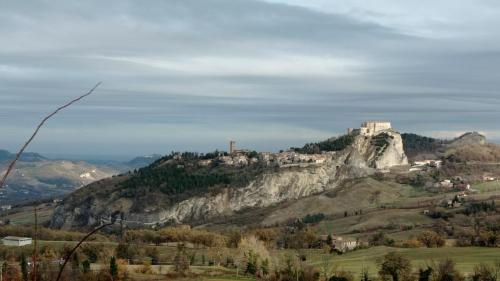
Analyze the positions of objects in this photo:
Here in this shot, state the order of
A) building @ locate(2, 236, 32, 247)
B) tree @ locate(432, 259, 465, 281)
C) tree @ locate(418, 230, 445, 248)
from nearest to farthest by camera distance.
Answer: tree @ locate(432, 259, 465, 281) → tree @ locate(418, 230, 445, 248) → building @ locate(2, 236, 32, 247)

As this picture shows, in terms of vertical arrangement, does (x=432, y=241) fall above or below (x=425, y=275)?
below

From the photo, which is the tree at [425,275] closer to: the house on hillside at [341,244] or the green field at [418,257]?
the green field at [418,257]

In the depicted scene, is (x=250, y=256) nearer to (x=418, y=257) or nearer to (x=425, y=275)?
(x=425, y=275)

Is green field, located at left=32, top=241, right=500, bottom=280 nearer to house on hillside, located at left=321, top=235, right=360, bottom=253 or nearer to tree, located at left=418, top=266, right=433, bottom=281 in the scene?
house on hillside, located at left=321, top=235, right=360, bottom=253

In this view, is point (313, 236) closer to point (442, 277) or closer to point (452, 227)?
point (452, 227)

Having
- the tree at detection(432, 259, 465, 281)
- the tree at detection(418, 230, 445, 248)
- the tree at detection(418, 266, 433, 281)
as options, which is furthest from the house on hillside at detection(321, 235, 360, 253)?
the tree at detection(432, 259, 465, 281)

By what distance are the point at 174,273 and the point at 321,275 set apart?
23507 mm

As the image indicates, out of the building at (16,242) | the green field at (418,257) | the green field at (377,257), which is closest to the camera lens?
the green field at (377,257)

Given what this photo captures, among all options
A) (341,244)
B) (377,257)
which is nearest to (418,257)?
(377,257)

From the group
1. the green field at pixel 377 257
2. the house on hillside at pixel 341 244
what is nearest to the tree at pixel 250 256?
the green field at pixel 377 257

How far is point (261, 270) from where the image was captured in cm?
11381

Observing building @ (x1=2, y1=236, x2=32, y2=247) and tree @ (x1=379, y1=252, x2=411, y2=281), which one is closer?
tree @ (x1=379, y1=252, x2=411, y2=281)

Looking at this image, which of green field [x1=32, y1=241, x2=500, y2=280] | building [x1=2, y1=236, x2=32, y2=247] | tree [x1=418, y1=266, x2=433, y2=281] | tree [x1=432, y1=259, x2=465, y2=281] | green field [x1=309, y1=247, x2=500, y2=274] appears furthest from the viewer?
building [x1=2, y1=236, x2=32, y2=247]

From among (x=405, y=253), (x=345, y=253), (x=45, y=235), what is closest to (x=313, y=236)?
(x=345, y=253)
